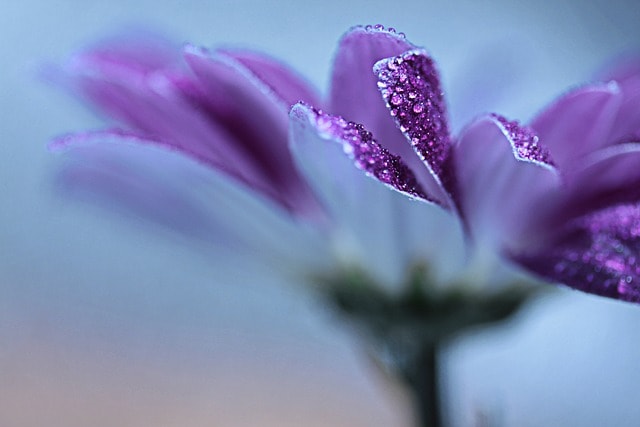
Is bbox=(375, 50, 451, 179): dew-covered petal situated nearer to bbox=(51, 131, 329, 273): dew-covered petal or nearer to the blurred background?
bbox=(51, 131, 329, 273): dew-covered petal

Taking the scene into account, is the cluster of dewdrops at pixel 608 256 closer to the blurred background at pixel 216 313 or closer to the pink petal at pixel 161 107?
the pink petal at pixel 161 107

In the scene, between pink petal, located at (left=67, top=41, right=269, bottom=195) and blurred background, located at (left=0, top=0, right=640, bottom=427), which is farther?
blurred background, located at (left=0, top=0, right=640, bottom=427)

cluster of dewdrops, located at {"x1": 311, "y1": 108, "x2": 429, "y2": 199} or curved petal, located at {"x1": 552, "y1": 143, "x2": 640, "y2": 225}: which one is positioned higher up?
cluster of dewdrops, located at {"x1": 311, "y1": 108, "x2": 429, "y2": 199}

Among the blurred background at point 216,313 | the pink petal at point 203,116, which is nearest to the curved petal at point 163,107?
the pink petal at point 203,116

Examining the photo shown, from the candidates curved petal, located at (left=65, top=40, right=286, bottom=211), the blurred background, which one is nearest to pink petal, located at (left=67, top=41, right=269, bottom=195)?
curved petal, located at (left=65, top=40, right=286, bottom=211)

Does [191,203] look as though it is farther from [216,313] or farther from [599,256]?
[216,313]

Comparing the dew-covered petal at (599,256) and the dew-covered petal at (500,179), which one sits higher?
the dew-covered petal at (500,179)
